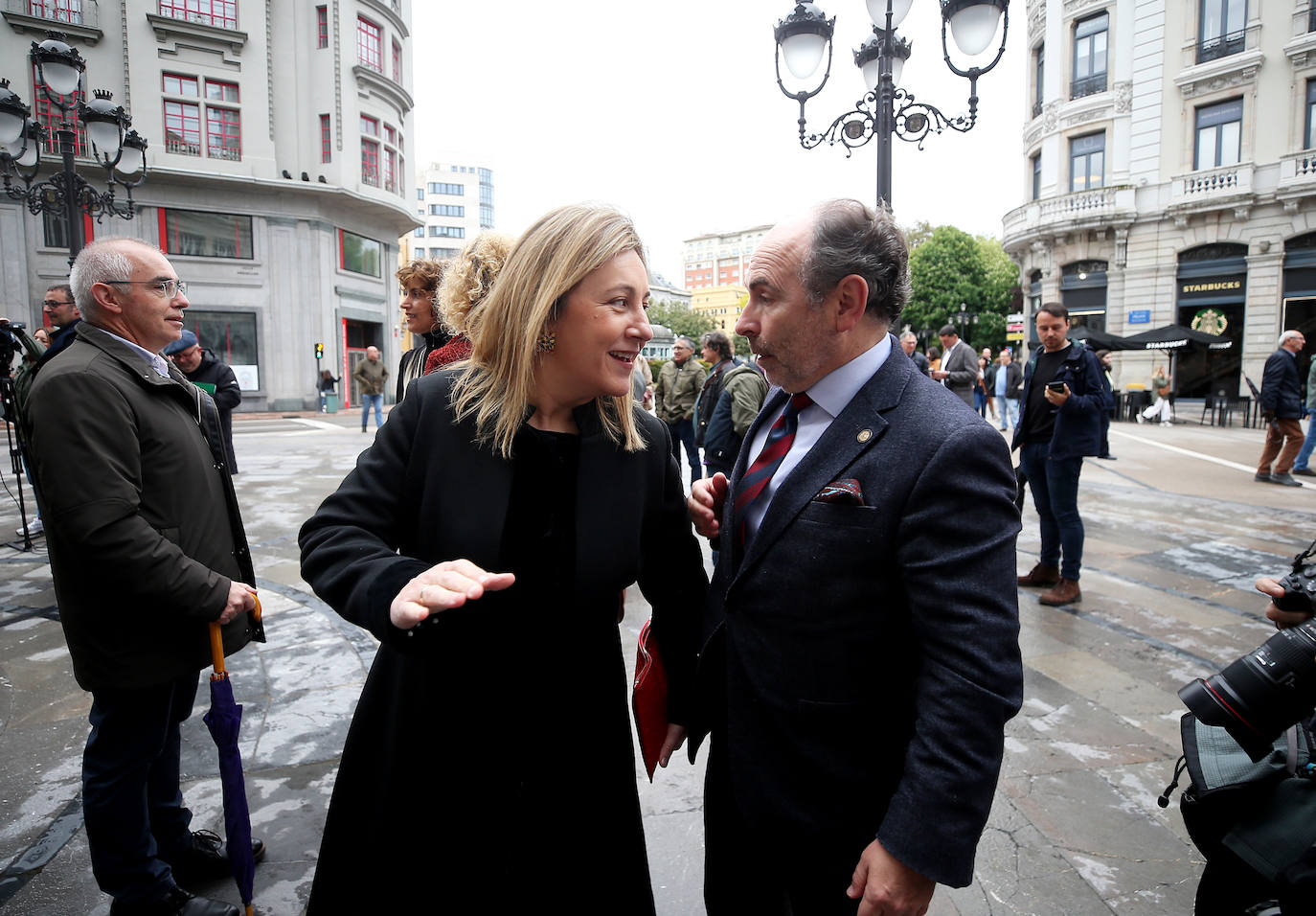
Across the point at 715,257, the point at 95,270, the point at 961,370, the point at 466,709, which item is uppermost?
the point at 715,257

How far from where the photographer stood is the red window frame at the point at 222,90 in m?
25.0

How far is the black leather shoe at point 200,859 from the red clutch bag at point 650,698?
4.94 feet

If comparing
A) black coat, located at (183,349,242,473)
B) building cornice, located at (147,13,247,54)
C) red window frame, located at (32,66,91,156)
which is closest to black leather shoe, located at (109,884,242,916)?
black coat, located at (183,349,242,473)

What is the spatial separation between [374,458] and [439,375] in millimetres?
251

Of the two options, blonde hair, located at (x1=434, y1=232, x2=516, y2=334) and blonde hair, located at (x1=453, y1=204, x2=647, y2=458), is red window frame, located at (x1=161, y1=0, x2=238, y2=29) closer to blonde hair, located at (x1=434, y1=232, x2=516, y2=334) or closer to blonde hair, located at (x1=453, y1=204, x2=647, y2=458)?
blonde hair, located at (x1=434, y1=232, x2=516, y2=334)

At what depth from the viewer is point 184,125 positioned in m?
24.8

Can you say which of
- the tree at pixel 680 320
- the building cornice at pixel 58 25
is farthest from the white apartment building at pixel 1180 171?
the tree at pixel 680 320

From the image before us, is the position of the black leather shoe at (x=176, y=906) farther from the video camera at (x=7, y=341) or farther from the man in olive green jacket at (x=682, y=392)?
the man in olive green jacket at (x=682, y=392)

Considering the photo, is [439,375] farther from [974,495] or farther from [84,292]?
[84,292]

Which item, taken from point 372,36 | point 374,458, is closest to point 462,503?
point 374,458

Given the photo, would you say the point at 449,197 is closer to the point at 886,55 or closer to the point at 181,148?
the point at 181,148

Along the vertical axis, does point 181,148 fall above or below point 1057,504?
above

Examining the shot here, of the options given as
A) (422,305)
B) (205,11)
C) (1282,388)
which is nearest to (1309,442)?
(1282,388)

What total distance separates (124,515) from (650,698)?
1.54 metres
